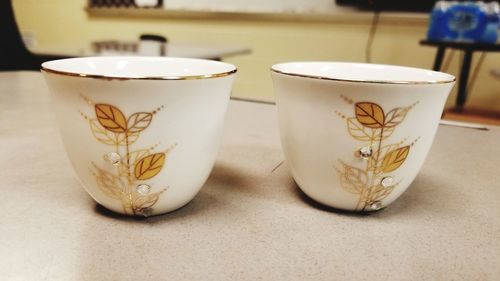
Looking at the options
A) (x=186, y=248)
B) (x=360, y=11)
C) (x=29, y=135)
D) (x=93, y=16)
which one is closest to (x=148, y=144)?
(x=186, y=248)

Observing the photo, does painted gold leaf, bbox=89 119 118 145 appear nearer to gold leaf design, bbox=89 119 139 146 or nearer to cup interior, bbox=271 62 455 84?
gold leaf design, bbox=89 119 139 146

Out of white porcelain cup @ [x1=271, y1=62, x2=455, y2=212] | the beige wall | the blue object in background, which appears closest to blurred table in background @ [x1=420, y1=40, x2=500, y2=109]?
the blue object in background

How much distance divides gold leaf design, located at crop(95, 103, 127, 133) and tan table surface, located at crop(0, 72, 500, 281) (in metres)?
0.07

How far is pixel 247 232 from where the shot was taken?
11.3 inches

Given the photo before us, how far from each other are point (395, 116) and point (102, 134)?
0.19 meters

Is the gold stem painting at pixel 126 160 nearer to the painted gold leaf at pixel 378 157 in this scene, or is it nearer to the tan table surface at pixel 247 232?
the tan table surface at pixel 247 232

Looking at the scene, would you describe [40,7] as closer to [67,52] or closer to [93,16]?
[93,16]

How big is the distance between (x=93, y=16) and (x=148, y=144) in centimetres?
290

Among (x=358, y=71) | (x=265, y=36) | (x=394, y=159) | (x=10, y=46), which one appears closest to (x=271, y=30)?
(x=265, y=36)

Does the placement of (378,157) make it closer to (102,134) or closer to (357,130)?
(357,130)

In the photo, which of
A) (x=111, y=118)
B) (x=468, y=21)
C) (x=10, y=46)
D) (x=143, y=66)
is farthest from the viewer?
(x=468, y=21)

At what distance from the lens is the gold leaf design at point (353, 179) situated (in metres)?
0.31

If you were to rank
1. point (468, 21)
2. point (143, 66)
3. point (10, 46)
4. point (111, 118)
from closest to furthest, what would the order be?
1. point (111, 118)
2. point (143, 66)
3. point (10, 46)
4. point (468, 21)

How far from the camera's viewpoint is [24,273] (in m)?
0.23
